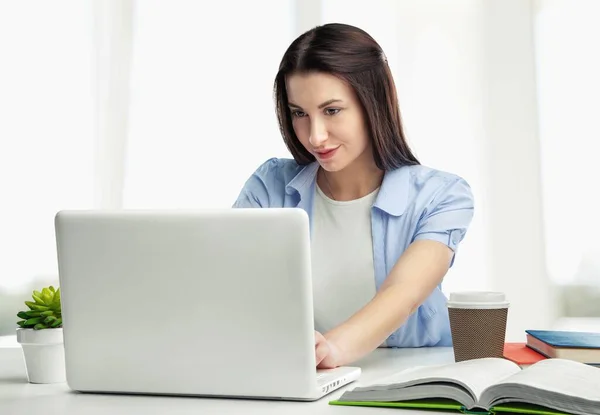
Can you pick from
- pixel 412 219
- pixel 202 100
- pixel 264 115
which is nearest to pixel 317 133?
pixel 412 219

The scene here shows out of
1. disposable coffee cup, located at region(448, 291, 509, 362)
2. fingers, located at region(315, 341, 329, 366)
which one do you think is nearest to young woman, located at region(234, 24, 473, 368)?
disposable coffee cup, located at region(448, 291, 509, 362)

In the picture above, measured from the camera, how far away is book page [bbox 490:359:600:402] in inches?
38.9

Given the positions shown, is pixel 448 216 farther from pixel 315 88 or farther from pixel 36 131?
pixel 36 131

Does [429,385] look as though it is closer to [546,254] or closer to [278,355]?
[278,355]

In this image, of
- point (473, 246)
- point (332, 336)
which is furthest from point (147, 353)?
point (473, 246)

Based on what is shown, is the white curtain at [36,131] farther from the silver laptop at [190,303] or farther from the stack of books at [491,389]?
the stack of books at [491,389]

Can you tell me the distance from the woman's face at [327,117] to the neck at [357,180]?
105 millimetres

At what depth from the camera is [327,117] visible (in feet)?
6.30

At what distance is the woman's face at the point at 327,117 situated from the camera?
6.22 feet

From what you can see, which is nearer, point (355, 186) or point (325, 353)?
point (325, 353)

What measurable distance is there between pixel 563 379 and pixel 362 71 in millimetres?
1073

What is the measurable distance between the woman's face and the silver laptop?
2.60ft

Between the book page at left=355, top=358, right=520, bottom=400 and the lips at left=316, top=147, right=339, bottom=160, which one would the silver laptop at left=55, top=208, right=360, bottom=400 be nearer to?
the book page at left=355, top=358, right=520, bottom=400

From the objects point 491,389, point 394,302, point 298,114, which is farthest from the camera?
point 298,114
